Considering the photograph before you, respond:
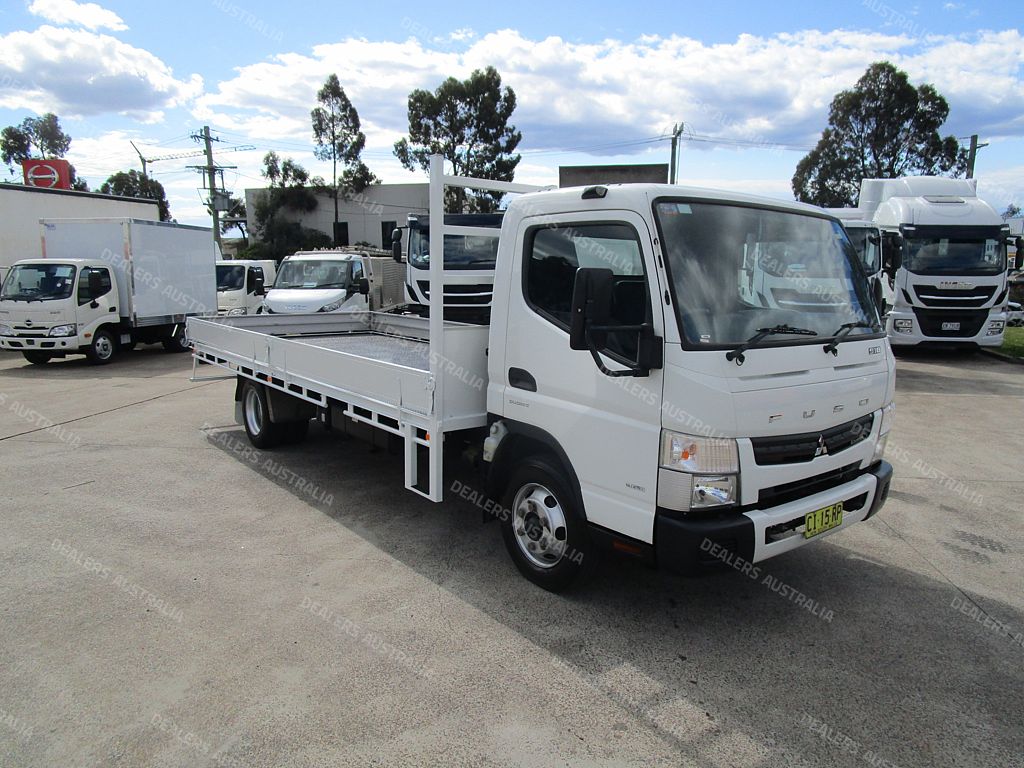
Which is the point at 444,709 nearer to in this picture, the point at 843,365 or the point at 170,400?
the point at 843,365

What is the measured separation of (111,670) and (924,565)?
16.3 ft

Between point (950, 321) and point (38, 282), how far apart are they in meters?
18.0

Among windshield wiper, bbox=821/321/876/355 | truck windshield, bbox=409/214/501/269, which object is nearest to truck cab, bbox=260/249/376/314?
truck windshield, bbox=409/214/501/269

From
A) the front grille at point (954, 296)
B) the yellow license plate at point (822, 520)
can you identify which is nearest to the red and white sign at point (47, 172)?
the front grille at point (954, 296)

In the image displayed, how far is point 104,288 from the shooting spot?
1334 cm

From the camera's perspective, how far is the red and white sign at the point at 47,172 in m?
24.8

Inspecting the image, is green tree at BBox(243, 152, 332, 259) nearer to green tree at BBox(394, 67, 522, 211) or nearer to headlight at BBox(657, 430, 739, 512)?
green tree at BBox(394, 67, 522, 211)

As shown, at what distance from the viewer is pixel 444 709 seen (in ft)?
9.79

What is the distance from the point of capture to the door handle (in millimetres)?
3852

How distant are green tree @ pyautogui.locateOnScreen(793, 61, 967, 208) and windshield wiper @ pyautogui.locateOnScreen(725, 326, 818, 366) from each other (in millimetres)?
37212

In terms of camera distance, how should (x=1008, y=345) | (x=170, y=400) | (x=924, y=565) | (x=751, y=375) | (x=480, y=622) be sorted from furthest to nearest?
(x=1008, y=345) < (x=170, y=400) < (x=924, y=565) < (x=480, y=622) < (x=751, y=375)

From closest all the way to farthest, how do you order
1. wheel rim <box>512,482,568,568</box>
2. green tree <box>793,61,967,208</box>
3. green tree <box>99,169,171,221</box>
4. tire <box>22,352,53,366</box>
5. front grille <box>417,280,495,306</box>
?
wheel rim <box>512,482,568,568</box>
front grille <box>417,280,495,306</box>
tire <box>22,352,53,366</box>
green tree <box>793,61,967,208</box>
green tree <box>99,169,171,221</box>

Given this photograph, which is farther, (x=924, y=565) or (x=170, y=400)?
(x=170, y=400)

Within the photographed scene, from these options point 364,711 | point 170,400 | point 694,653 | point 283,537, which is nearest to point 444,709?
point 364,711
